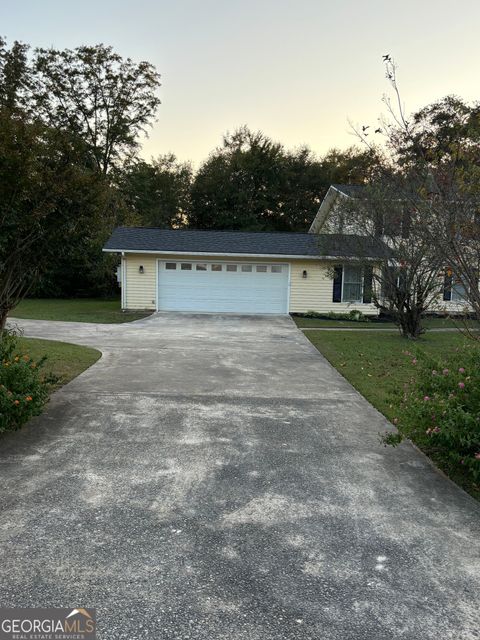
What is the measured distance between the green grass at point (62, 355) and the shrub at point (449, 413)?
14.7ft

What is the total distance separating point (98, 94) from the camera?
31.4 m

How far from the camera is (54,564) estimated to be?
2.34 metres

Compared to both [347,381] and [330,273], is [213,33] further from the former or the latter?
[347,381]

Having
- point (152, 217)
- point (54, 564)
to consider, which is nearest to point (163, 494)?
point (54, 564)

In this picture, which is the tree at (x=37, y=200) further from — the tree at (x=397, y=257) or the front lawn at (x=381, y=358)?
the tree at (x=397, y=257)

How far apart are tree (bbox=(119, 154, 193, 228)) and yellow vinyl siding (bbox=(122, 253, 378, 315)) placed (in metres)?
14.6

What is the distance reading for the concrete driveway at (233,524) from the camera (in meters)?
2.05

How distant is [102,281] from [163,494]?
22787 mm

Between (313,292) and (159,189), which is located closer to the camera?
(313,292)

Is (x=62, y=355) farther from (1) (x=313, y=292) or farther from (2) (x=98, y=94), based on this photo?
(2) (x=98, y=94)

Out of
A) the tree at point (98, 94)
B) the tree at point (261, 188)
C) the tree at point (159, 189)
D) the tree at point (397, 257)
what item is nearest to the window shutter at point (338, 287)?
the tree at point (397, 257)

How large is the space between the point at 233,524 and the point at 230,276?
606 inches

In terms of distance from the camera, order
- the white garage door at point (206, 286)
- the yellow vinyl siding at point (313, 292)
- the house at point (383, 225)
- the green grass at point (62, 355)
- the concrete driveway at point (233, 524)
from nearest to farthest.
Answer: the concrete driveway at point (233, 524)
the green grass at point (62, 355)
the house at point (383, 225)
the white garage door at point (206, 286)
the yellow vinyl siding at point (313, 292)

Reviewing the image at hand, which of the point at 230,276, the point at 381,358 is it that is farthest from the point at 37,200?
the point at 230,276
